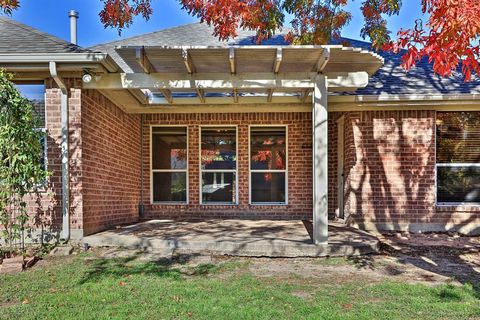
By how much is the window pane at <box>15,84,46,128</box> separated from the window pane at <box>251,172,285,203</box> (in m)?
5.07

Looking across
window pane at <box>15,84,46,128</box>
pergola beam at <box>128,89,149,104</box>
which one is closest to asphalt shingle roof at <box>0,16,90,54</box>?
window pane at <box>15,84,46,128</box>

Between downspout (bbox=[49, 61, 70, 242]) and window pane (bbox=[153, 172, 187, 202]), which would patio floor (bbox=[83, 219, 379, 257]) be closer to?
downspout (bbox=[49, 61, 70, 242])

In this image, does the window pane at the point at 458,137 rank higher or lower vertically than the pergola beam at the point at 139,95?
lower

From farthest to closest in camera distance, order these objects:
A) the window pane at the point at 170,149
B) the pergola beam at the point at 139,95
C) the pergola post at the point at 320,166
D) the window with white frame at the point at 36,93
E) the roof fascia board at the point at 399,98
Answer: the window pane at the point at 170,149, the roof fascia board at the point at 399,98, the pergola beam at the point at 139,95, the window with white frame at the point at 36,93, the pergola post at the point at 320,166

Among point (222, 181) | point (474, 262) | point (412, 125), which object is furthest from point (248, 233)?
point (412, 125)

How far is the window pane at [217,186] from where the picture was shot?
33.1 feet

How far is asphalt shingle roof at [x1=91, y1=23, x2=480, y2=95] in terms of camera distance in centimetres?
852

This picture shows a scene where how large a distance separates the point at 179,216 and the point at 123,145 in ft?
7.50

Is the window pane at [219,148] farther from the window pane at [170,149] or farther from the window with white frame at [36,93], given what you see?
the window with white frame at [36,93]

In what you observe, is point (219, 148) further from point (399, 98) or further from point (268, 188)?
point (399, 98)

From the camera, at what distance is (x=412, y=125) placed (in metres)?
8.70

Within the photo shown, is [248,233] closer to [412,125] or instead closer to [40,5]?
[412,125]

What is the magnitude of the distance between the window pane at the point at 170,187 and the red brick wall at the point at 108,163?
0.51 metres

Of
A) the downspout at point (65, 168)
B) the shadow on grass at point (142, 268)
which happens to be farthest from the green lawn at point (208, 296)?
the downspout at point (65, 168)
